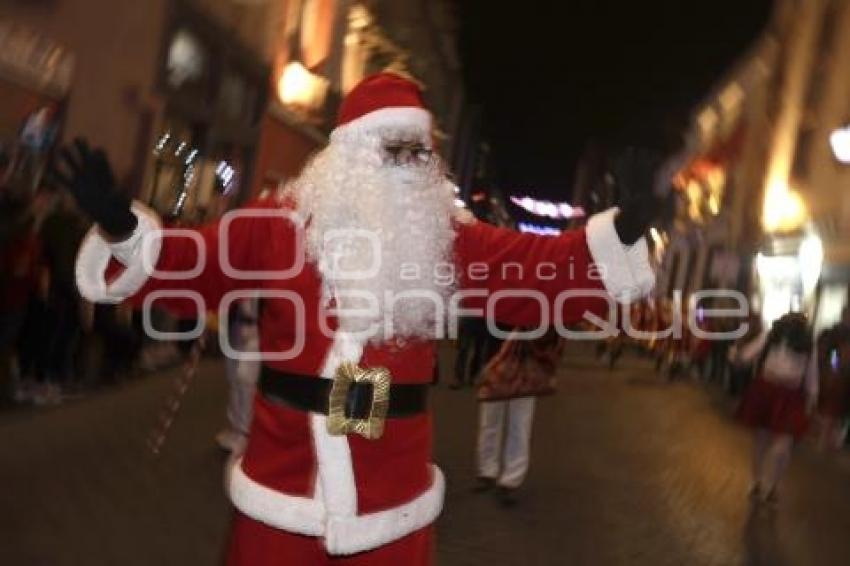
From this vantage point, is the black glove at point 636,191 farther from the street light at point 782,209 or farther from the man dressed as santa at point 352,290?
the street light at point 782,209

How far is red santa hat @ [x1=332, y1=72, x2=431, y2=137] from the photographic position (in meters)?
3.27

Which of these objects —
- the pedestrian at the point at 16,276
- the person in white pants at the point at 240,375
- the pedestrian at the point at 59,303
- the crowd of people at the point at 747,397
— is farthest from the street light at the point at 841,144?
the pedestrian at the point at 16,276

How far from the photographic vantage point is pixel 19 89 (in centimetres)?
909

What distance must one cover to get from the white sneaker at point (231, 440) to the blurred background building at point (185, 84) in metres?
1.76

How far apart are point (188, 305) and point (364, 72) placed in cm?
2325

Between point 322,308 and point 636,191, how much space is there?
3.10ft

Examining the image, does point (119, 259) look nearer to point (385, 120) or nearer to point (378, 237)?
point (378, 237)

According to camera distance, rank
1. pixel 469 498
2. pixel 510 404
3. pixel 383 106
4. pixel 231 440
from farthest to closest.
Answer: pixel 231 440 → pixel 510 404 → pixel 469 498 → pixel 383 106

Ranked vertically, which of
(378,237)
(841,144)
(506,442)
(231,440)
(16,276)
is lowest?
→ (231,440)

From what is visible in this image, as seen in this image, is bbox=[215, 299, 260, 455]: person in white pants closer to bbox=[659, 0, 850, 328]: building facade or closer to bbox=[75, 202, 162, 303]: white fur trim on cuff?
bbox=[75, 202, 162, 303]: white fur trim on cuff

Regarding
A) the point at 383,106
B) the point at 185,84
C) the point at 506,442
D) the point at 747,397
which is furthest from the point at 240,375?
the point at 185,84

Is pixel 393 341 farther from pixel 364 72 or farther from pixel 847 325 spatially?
pixel 364 72

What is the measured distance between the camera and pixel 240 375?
285 inches

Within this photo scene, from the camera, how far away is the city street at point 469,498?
5.48 m
